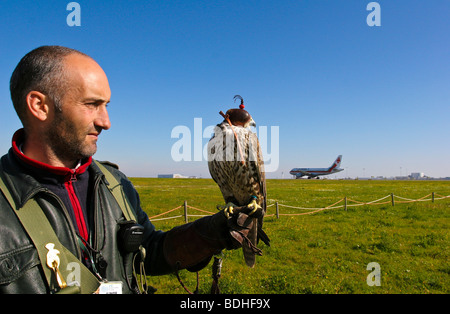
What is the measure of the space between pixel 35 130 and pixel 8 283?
876 millimetres

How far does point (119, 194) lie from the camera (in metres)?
2.14

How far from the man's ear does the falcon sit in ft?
5.87

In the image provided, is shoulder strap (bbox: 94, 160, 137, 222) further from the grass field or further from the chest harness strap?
the grass field

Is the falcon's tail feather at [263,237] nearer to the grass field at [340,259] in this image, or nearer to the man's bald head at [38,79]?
the man's bald head at [38,79]

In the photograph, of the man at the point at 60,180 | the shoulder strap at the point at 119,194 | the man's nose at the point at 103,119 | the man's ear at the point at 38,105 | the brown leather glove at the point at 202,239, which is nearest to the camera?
the man at the point at 60,180

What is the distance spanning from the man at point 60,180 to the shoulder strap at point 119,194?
25mm

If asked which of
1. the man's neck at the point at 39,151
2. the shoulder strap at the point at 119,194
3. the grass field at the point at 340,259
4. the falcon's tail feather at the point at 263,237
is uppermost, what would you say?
the man's neck at the point at 39,151

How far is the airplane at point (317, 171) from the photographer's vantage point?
85875 mm

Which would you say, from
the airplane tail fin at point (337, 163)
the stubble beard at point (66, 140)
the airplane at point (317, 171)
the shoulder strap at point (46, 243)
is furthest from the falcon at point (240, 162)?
the airplane tail fin at point (337, 163)

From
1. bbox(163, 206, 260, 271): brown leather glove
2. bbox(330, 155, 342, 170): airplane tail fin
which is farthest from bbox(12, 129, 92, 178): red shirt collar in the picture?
bbox(330, 155, 342, 170): airplane tail fin

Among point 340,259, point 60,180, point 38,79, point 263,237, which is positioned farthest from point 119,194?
point 340,259

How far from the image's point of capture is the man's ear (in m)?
1.67
